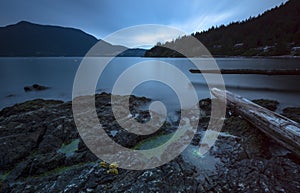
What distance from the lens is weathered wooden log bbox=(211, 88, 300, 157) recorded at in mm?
3164

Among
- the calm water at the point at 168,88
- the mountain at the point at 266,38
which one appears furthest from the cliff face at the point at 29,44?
the calm water at the point at 168,88

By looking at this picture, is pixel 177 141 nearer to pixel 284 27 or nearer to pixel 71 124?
pixel 71 124

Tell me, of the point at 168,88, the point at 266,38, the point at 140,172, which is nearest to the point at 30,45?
the point at 168,88

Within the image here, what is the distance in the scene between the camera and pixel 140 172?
3.03 m

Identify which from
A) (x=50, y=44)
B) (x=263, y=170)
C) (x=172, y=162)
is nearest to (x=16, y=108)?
(x=172, y=162)

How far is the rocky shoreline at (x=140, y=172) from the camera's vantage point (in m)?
2.72

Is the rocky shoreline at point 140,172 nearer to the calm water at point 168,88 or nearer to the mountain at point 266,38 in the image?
the calm water at point 168,88

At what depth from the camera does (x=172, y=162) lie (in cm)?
335

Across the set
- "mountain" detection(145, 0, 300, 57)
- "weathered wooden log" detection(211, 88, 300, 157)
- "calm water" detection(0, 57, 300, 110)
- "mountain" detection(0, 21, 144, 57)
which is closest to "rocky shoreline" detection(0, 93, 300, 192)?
"weathered wooden log" detection(211, 88, 300, 157)

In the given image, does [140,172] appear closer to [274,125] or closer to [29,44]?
[274,125]

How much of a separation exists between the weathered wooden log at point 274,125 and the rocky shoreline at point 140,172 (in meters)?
0.28

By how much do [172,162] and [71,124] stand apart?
3801 millimetres

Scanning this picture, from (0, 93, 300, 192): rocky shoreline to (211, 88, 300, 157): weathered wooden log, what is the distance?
11.1 inches

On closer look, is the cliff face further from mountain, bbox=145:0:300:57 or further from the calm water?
the calm water
